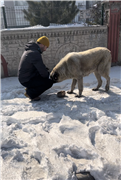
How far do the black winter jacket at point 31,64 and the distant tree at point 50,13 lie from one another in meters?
13.3

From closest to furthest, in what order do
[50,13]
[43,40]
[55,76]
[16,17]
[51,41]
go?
[43,40] → [55,76] → [51,41] → [16,17] → [50,13]

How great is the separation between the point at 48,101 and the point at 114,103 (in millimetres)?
1695

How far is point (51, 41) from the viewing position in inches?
293

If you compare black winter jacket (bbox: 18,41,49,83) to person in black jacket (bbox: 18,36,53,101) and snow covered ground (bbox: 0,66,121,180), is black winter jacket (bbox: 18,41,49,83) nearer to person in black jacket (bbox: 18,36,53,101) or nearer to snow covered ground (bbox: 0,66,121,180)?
person in black jacket (bbox: 18,36,53,101)

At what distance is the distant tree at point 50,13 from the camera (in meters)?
16.1

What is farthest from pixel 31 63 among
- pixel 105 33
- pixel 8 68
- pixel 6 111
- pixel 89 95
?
pixel 105 33

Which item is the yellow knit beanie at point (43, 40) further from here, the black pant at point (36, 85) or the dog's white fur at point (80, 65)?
the black pant at point (36, 85)

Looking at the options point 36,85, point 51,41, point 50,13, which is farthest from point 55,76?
point 50,13

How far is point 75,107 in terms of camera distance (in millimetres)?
3775

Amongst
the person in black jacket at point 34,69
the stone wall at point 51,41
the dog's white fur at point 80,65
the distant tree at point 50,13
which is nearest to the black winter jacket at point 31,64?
the person in black jacket at point 34,69

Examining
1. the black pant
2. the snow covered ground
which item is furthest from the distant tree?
the snow covered ground

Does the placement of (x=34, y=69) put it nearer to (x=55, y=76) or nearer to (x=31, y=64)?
(x=31, y=64)

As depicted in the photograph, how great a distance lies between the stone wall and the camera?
281 inches

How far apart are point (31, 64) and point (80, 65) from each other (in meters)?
1.27
